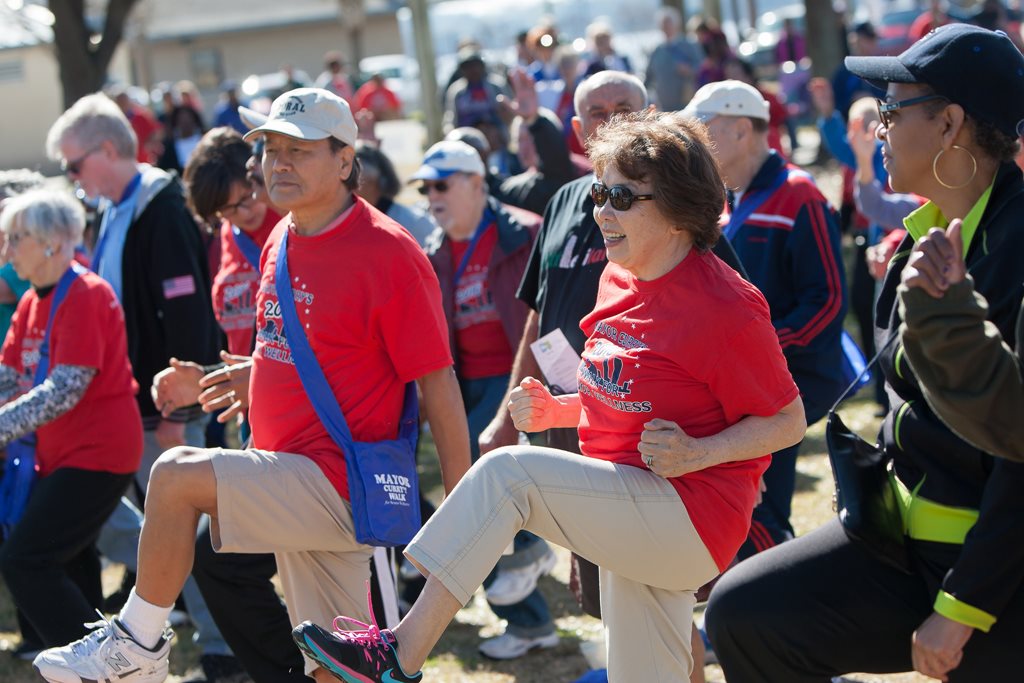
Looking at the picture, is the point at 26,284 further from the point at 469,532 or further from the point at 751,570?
the point at 751,570

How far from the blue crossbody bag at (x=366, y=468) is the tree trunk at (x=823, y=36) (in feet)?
54.0

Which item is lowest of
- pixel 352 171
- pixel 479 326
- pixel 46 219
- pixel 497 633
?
pixel 497 633

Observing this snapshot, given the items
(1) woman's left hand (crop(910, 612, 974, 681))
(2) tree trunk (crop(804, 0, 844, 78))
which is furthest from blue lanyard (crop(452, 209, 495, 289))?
(2) tree trunk (crop(804, 0, 844, 78))

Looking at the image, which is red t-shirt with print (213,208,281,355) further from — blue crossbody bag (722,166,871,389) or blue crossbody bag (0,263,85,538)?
blue crossbody bag (722,166,871,389)

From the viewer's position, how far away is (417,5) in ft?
57.0

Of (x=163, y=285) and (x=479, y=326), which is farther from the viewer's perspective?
(x=163, y=285)

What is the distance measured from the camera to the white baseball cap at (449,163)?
5.70 m

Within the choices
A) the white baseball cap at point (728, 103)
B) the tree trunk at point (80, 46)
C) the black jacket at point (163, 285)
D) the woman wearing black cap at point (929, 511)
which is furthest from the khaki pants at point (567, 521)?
the tree trunk at point (80, 46)

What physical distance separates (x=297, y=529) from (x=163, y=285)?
2.32m

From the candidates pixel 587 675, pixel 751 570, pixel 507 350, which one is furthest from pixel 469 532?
pixel 507 350

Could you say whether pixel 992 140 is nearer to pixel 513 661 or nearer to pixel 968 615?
pixel 968 615

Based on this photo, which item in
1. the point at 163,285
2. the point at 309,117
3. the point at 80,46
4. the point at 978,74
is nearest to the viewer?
the point at 978,74

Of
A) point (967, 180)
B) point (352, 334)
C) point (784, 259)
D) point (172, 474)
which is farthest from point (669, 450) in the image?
point (784, 259)

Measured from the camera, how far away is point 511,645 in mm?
5562
